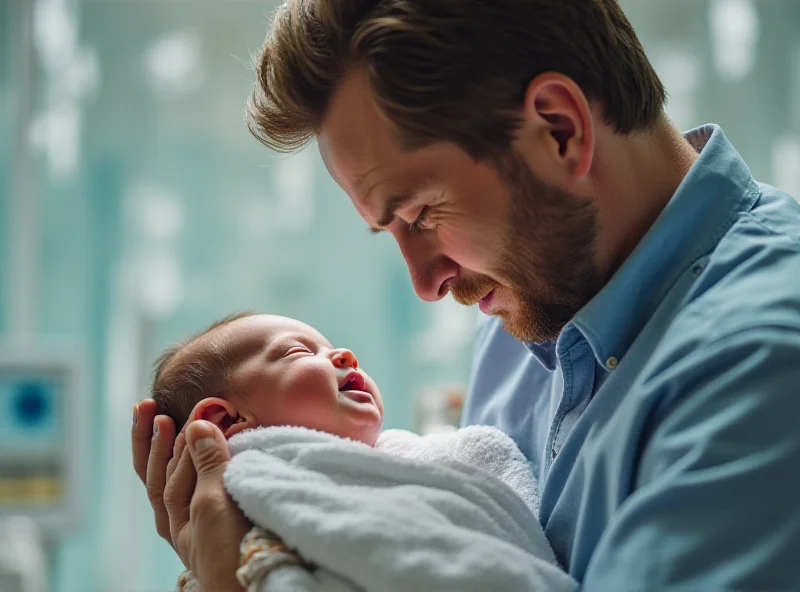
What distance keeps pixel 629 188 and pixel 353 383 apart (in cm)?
52

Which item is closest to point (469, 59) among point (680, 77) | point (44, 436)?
point (44, 436)

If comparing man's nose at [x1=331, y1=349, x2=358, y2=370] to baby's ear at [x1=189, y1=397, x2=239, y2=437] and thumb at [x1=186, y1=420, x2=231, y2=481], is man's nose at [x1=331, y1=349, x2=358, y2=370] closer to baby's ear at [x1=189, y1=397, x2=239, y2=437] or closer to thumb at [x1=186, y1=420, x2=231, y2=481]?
baby's ear at [x1=189, y1=397, x2=239, y2=437]

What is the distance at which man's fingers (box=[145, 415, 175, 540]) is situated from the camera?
114cm

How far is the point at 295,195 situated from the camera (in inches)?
132

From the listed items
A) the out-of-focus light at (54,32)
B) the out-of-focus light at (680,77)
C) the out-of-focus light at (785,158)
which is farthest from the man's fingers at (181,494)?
the out-of-focus light at (785,158)

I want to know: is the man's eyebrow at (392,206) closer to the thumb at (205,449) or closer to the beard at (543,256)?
the beard at (543,256)

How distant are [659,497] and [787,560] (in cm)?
12

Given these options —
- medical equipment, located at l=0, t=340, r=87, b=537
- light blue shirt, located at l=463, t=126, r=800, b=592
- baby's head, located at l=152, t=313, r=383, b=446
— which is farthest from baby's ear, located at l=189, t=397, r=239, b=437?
medical equipment, located at l=0, t=340, r=87, b=537

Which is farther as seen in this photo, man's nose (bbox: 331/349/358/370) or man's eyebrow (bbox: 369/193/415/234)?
man's nose (bbox: 331/349/358/370)

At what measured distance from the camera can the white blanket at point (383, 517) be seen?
0.82 meters

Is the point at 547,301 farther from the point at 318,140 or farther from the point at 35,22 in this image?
the point at 35,22

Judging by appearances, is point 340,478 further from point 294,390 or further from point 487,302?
point 487,302

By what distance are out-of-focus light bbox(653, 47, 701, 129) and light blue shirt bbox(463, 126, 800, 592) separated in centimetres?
244

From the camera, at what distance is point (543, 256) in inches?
41.4
